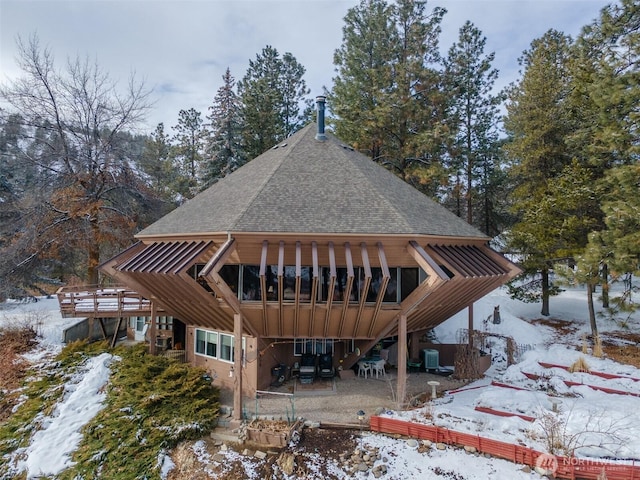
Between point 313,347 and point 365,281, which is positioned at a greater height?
point 365,281

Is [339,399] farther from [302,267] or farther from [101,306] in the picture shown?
[101,306]

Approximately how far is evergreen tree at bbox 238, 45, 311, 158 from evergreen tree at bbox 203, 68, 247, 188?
134cm

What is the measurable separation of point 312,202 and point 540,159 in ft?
53.0

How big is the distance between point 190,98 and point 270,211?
26.3 m

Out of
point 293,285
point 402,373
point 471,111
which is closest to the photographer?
point 402,373

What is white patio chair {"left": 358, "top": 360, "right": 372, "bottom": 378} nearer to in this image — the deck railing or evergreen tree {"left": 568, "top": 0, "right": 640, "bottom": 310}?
the deck railing

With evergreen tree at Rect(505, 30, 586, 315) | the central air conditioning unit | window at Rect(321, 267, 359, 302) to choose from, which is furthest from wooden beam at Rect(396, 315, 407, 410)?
evergreen tree at Rect(505, 30, 586, 315)

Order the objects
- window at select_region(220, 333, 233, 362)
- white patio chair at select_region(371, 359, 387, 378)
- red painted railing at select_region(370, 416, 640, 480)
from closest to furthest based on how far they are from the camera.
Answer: red painted railing at select_region(370, 416, 640, 480) → window at select_region(220, 333, 233, 362) → white patio chair at select_region(371, 359, 387, 378)

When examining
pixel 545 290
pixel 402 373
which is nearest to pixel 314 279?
pixel 402 373

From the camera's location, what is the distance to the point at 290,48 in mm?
27844

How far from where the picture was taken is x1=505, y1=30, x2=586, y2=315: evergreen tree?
18.3m

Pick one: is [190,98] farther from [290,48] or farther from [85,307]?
[85,307]

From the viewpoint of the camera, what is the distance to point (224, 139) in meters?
23.2

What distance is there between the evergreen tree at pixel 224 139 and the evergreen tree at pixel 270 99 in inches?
52.7
